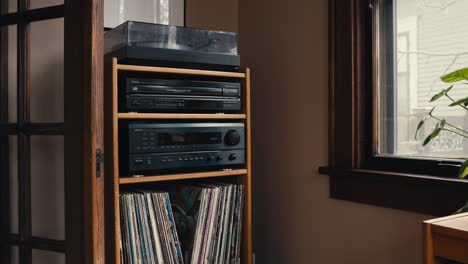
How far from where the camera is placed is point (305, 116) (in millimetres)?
2049

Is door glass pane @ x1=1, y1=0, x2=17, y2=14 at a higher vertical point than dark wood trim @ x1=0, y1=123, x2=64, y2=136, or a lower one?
higher

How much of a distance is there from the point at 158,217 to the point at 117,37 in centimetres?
67

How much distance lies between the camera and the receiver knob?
1.88 metres

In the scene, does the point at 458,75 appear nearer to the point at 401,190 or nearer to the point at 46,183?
the point at 401,190

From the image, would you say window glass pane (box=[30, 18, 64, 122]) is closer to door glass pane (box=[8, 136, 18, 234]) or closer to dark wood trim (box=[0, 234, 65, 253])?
door glass pane (box=[8, 136, 18, 234])

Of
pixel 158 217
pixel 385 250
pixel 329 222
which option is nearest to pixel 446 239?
pixel 385 250

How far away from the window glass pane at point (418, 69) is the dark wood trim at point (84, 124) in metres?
1.03

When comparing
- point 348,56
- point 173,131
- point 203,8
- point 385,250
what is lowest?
point 385,250

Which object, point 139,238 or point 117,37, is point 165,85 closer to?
point 117,37

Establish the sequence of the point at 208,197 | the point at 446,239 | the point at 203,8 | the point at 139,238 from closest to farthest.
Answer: the point at 446,239 < the point at 139,238 < the point at 208,197 < the point at 203,8

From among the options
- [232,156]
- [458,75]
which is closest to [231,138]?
[232,156]

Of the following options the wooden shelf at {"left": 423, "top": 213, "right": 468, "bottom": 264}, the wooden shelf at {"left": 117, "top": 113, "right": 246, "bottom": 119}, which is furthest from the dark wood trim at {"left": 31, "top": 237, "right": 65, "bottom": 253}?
the wooden shelf at {"left": 423, "top": 213, "right": 468, "bottom": 264}

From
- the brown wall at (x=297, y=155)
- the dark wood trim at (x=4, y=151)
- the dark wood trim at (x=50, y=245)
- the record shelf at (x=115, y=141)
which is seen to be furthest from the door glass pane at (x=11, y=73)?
the brown wall at (x=297, y=155)

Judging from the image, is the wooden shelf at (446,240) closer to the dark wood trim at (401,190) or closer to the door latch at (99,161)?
the dark wood trim at (401,190)
